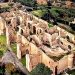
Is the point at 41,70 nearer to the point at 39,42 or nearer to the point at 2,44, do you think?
the point at 39,42

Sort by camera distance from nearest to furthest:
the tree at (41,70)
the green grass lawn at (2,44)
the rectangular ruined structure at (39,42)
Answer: the tree at (41,70)
the rectangular ruined structure at (39,42)
the green grass lawn at (2,44)

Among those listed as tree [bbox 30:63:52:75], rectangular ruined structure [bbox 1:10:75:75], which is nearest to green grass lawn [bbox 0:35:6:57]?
rectangular ruined structure [bbox 1:10:75:75]

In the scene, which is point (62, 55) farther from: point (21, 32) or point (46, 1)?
point (46, 1)

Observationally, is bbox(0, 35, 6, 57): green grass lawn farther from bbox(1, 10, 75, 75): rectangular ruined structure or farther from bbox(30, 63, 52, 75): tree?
bbox(30, 63, 52, 75): tree

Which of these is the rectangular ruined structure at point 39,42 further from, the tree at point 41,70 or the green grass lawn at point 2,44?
the green grass lawn at point 2,44

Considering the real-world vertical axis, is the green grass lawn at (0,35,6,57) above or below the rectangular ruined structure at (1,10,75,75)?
below

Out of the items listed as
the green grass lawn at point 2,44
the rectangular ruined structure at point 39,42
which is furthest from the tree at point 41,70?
the green grass lawn at point 2,44

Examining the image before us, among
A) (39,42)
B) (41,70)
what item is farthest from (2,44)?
(41,70)

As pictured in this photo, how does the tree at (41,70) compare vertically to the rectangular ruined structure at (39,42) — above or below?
below

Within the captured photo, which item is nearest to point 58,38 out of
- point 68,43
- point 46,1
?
point 68,43
